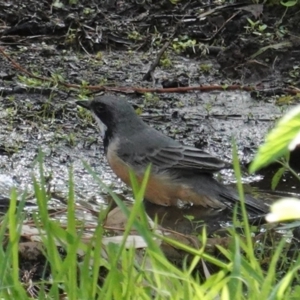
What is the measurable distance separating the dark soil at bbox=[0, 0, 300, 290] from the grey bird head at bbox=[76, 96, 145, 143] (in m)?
0.27

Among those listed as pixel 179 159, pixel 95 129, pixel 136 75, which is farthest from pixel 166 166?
pixel 136 75

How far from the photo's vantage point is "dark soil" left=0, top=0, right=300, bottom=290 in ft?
23.0

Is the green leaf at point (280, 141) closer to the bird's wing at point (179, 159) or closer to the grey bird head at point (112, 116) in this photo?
the bird's wing at point (179, 159)

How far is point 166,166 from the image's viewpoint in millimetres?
6637

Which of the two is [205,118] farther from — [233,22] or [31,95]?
[233,22]

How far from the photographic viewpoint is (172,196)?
6578 millimetres

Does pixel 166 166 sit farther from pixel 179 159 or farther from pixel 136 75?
pixel 136 75

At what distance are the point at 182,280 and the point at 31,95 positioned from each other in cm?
499

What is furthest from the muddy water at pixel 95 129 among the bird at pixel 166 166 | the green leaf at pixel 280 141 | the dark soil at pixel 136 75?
the green leaf at pixel 280 141

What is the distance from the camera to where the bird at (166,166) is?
6.45 m

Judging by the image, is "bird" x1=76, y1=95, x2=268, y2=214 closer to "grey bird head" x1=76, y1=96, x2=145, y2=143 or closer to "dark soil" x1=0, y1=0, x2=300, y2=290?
"grey bird head" x1=76, y1=96, x2=145, y2=143

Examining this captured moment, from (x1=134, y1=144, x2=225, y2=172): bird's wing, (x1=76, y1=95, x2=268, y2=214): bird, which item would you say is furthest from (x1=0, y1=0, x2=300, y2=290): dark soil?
(x1=134, y1=144, x2=225, y2=172): bird's wing

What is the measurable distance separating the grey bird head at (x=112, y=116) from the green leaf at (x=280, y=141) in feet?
16.9

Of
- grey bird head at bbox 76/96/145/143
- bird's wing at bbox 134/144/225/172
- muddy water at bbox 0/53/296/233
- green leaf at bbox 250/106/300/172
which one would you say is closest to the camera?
green leaf at bbox 250/106/300/172
